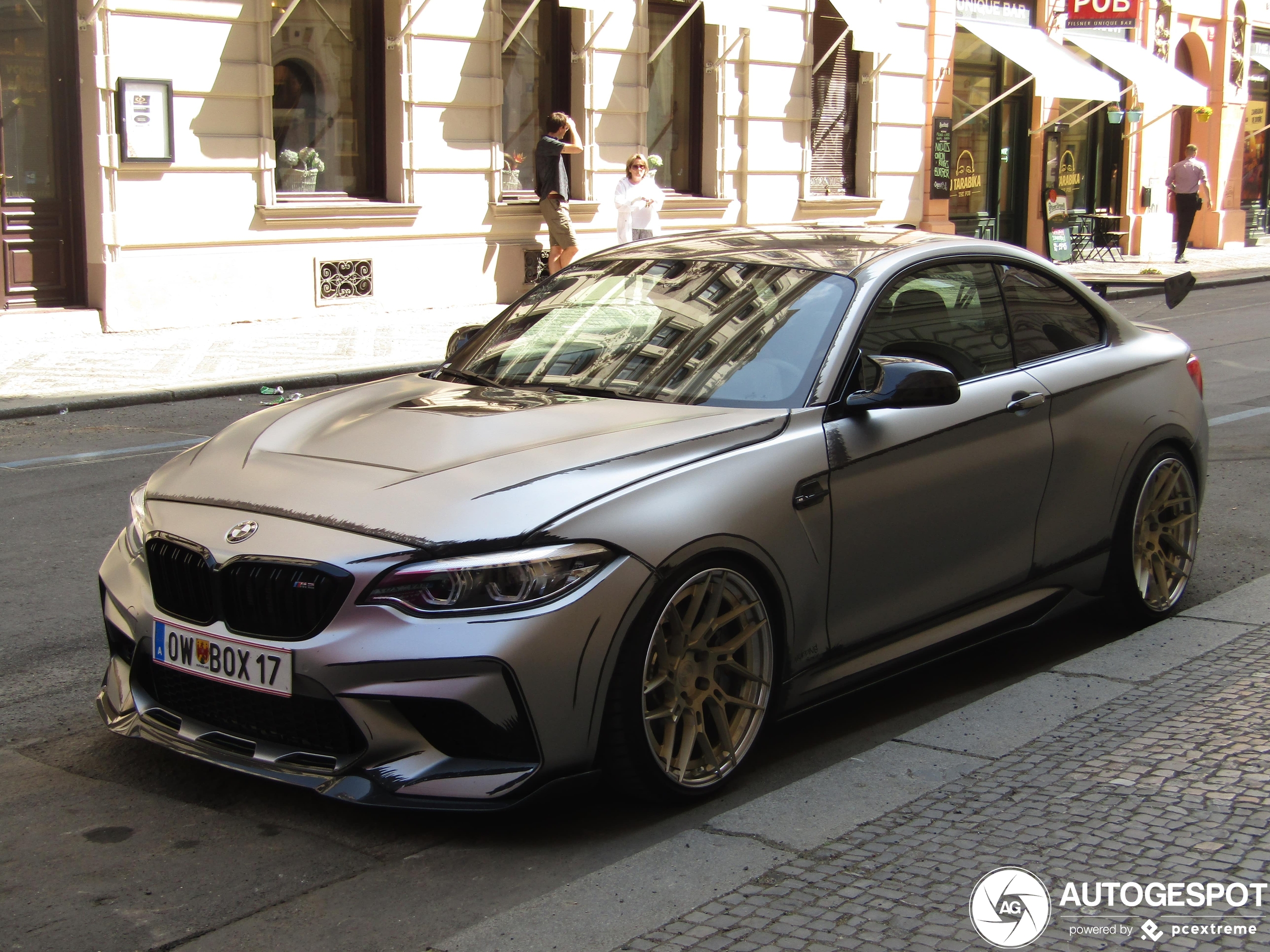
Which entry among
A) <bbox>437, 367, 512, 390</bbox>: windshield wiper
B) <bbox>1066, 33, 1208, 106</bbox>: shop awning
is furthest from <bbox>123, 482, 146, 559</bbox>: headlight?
<bbox>1066, 33, 1208, 106</bbox>: shop awning

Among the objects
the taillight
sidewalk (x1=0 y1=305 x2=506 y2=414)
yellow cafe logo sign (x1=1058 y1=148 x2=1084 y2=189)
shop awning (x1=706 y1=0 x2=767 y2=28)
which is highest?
shop awning (x1=706 y1=0 x2=767 y2=28)

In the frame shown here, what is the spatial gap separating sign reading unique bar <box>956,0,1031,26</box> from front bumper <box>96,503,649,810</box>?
2382 centimetres

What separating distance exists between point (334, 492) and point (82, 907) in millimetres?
1126

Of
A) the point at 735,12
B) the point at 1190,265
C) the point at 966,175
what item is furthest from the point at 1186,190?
the point at 735,12

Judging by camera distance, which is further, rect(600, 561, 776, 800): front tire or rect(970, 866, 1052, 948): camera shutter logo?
rect(600, 561, 776, 800): front tire

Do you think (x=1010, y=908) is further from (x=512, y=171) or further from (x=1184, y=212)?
(x=1184, y=212)

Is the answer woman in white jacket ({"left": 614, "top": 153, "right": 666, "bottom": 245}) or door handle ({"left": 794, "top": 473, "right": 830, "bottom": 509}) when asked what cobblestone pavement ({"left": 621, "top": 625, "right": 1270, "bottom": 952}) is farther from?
woman in white jacket ({"left": 614, "top": 153, "right": 666, "bottom": 245})

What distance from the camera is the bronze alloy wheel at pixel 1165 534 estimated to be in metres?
5.53

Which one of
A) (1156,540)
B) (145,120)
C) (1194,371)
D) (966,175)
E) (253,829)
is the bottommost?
(253,829)

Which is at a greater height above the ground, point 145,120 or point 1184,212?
point 145,120

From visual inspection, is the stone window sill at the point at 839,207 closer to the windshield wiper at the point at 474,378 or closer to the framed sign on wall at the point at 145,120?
the framed sign on wall at the point at 145,120

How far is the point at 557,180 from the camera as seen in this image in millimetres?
17969

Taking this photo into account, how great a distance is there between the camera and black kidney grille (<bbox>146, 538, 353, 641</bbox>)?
3.55 m

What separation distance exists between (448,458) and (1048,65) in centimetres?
2403
